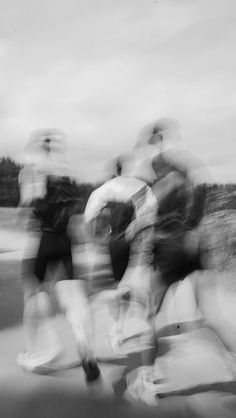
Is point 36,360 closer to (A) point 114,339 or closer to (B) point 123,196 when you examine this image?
(A) point 114,339

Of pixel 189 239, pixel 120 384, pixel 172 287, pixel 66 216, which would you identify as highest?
pixel 66 216

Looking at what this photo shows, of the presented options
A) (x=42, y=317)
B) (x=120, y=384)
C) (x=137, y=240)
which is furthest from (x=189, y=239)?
(x=42, y=317)

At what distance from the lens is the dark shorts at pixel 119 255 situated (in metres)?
2.38

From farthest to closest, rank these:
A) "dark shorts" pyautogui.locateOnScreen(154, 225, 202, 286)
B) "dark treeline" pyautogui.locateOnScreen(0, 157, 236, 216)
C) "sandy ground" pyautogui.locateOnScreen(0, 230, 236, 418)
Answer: "dark treeline" pyautogui.locateOnScreen(0, 157, 236, 216)
"dark shorts" pyautogui.locateOnScreen(154, 225, 202, 286)
"sandy ground" pyautogui.locateOnScreen(0, 230, 236, 418)

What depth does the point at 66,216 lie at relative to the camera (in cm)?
236

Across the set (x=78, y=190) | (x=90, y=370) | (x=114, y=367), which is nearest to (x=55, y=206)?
(x=78, y=190)

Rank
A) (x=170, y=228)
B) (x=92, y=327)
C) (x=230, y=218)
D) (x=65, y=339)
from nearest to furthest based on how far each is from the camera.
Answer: (x=170, y=228)
(x=92, y=327)
(x=65, y=339)
(x=230, y=218)

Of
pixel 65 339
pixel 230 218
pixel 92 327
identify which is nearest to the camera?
pixel 92 327

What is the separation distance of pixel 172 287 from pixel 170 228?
344mm

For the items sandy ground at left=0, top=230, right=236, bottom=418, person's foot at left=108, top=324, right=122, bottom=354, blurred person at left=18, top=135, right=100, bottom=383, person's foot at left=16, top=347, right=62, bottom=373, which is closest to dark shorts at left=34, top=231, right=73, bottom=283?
blurred person at left=18, top=135, right=100, bottom=383

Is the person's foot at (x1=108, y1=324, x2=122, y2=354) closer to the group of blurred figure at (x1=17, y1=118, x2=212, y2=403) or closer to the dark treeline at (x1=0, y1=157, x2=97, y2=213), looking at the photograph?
the group of blurred figure at (x1=17, y1=118, x2=212, y2=403)

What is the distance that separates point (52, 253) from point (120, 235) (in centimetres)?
38

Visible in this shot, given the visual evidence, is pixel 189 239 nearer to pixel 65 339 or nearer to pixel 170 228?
pixel 170 228

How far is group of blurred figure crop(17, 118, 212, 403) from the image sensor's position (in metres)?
2.23
